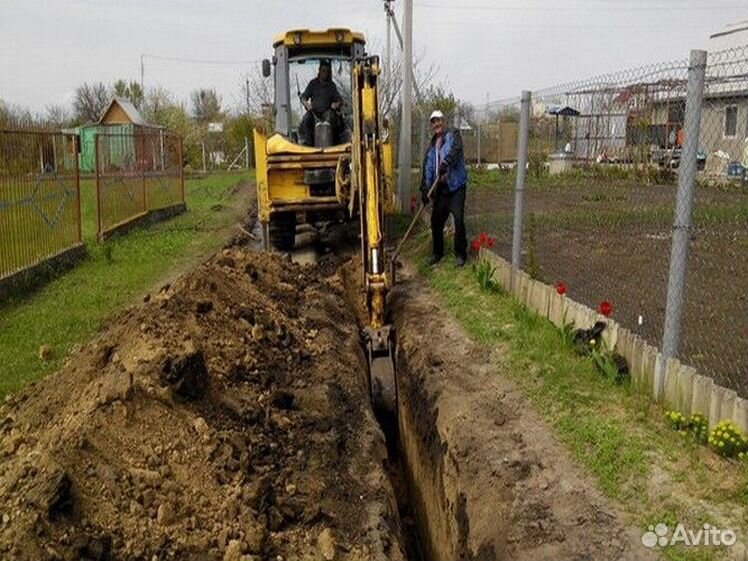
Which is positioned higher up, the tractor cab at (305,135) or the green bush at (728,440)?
the tractor cab at (305,135)

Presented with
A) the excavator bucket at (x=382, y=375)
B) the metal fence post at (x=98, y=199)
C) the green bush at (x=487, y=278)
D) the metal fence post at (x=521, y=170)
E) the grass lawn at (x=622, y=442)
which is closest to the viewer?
the grass lawn at (x=622, y=442)

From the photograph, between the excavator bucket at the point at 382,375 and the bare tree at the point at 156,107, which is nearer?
the excavator bucket at the point at 382,375

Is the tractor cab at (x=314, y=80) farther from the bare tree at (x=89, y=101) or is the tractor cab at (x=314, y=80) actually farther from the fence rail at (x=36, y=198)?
the bare tree at (x=89, y=101)

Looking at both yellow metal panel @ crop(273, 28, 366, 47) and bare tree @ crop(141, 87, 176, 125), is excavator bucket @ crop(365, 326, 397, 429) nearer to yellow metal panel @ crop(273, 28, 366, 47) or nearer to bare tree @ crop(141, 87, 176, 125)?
yellow metal panel @ crop(273, 28, 366, 47)

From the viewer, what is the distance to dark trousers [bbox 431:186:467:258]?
9.76 m

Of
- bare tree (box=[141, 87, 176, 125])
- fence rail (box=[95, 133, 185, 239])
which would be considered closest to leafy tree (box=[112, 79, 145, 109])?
bare tree (box=[141, 87, 176, 125])

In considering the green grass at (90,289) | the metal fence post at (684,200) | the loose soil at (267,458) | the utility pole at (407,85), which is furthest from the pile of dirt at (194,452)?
the utility pole at (407,85)

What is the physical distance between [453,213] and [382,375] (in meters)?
3.51

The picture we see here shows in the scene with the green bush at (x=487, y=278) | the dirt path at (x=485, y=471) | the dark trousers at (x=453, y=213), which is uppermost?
the dark trousers at (x=453, y=213)

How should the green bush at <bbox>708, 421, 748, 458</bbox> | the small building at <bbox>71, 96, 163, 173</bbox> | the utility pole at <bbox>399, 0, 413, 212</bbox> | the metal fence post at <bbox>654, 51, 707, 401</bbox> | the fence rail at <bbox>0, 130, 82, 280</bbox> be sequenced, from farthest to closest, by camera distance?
the small building at <bbox>71, 96, 163, 173</bbox>
the utility pole at <bbox>399, 0, 413, 212</bbox>
the fence rail at <bbox>0, 130, 82, 280</bbox>
the metal fence post at <bbox>654, 51, 707, 401</bbox>
the green bush at <bbox>708, 421, 748, 458</bbox>

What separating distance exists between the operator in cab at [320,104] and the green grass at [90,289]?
2.87m

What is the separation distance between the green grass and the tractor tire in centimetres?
A: 150

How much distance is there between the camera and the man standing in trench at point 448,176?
965cm

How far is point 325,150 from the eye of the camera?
1146 cm
